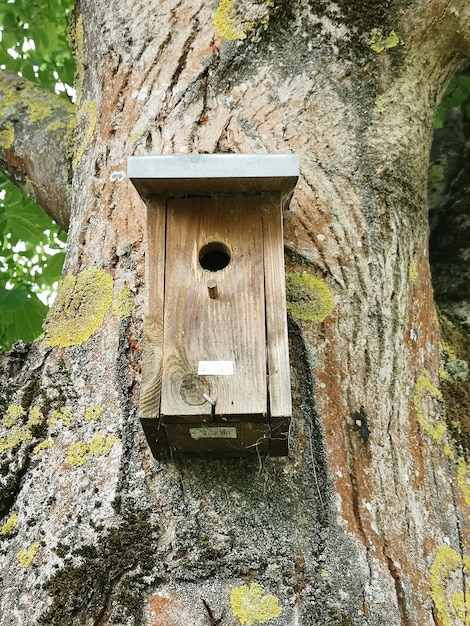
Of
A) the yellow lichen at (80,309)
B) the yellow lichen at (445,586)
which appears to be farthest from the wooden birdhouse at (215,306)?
the yellow lichen at (445,586)

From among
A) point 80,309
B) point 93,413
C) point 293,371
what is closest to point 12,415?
point 93,413

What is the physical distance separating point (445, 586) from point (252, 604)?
501mm

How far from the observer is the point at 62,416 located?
69.8 inches

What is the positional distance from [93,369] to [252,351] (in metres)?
0.47

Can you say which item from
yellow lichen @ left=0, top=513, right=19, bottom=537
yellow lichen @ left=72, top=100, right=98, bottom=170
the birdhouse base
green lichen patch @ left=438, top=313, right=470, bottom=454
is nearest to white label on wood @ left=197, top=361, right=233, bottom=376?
the birdhouse base

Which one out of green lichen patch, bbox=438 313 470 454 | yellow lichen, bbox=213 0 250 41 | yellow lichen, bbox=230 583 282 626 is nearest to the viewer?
yellow lichen, bbox=230 583 282 626

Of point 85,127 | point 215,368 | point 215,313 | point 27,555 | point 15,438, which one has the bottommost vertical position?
point 27,555

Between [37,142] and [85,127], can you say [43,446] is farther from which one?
[37,142]

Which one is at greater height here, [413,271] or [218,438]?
[413,271]

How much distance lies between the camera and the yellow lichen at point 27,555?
1.59 meters

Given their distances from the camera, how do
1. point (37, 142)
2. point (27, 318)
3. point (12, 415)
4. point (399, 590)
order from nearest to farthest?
point (399, 590) → point (12, 415) → point (37, 142) → point (27, 318)

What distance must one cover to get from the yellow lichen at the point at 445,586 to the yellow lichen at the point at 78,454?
869 mm

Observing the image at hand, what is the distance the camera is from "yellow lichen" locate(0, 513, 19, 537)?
1653 millimetres

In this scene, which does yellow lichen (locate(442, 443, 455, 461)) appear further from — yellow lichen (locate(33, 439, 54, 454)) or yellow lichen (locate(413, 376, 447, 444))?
yellow lichen (locate(33, 439, 54, 454))
